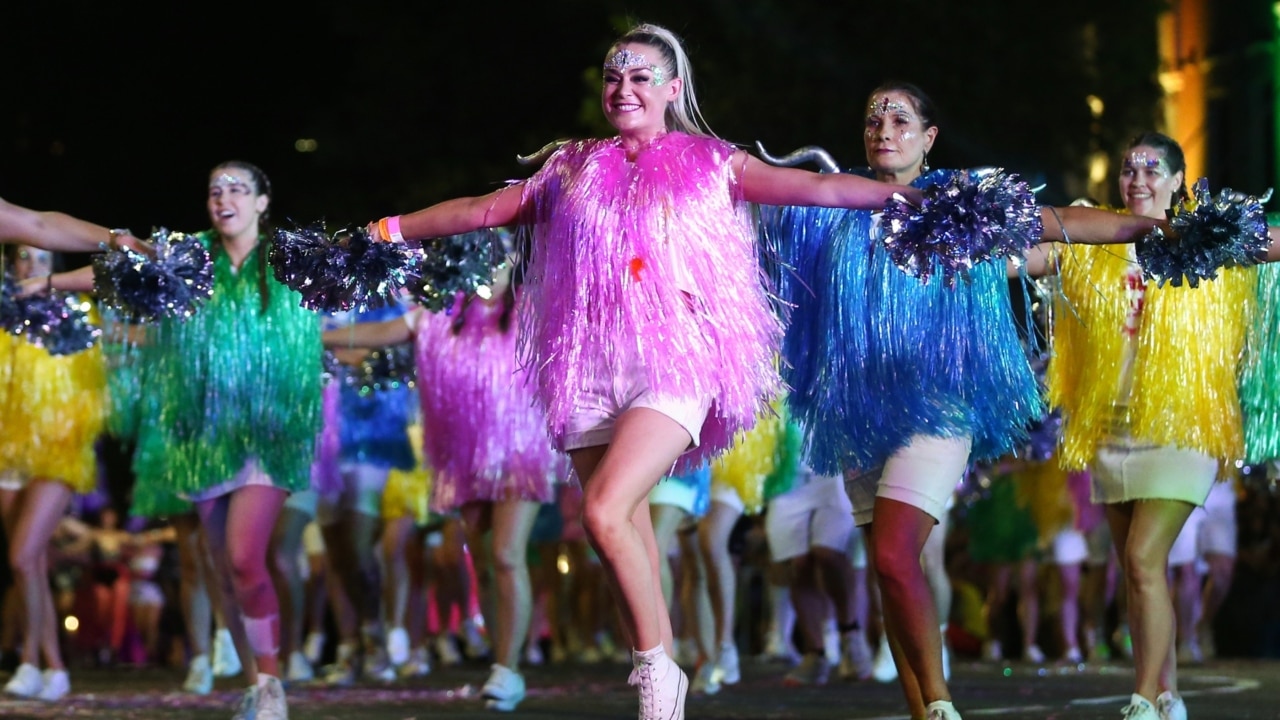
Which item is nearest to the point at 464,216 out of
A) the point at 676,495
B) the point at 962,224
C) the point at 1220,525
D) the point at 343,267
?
the point at 343,267

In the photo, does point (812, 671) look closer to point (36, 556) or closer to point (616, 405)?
point (36, 556)

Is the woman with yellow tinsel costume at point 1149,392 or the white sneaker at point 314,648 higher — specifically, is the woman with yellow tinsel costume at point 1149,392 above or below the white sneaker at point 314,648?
above

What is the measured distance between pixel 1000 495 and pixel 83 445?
22.6 feet

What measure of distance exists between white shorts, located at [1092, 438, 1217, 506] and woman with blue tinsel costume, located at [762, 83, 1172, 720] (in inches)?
30.9

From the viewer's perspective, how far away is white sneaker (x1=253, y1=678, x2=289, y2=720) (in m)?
6.82

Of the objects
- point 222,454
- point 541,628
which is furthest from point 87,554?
point 222,454

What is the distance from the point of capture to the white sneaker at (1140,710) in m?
6.27

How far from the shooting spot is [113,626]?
15.9 m

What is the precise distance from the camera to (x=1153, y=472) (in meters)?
6.58

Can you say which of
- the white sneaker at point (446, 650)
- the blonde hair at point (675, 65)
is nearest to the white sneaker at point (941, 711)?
the blonde hair at point (675, 65)

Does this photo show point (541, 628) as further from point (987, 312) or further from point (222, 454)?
point (987, 312)

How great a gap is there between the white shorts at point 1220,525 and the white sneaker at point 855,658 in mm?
3617

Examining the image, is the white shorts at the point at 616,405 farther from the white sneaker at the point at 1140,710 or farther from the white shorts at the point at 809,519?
the white shorts at the point at 809,519

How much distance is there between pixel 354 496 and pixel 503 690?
316 centimetres
